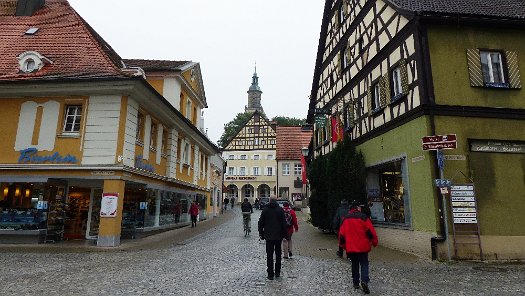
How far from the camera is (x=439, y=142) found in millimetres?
9719

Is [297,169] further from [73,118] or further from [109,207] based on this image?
[109,207]

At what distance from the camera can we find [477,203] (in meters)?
10.2

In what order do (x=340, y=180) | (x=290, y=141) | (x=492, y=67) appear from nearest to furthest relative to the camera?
(x=492, y=67) < (x=340, y=180) < (x=290, y=141)

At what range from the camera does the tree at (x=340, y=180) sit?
46.6ft

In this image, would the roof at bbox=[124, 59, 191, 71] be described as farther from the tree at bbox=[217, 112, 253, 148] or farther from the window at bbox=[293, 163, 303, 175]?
the tree at bbox=[217, 112, 253, 148]

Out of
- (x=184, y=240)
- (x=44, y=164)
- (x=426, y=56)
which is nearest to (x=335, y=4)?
(x=426, y=56)

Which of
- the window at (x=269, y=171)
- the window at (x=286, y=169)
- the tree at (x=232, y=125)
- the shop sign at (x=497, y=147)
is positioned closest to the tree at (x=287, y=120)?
the tree at (x=232, y=125)

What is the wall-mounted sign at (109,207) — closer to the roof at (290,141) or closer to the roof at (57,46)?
the roof at (57,46)

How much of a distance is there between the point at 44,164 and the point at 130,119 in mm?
3547

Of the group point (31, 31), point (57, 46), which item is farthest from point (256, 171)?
point (57, 46)

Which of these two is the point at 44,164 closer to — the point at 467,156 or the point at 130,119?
the point at 130,119

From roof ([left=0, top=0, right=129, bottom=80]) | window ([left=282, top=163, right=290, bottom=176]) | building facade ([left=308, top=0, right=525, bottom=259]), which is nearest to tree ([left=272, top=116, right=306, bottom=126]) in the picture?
window ([left=282, top=163, right=290, bottom=176])

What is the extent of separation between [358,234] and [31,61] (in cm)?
1428

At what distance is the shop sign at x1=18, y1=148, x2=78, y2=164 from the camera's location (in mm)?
12938
